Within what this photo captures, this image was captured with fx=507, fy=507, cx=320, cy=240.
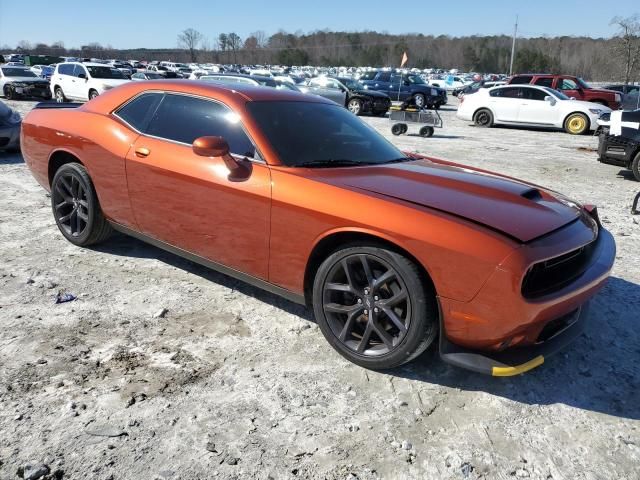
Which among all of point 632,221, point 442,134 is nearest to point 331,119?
point 632,221

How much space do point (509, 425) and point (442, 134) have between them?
13741 mm

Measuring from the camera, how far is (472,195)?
292 cm

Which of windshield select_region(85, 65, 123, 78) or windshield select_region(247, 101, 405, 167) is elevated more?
windshield select_region(85, 65, 123, 78)

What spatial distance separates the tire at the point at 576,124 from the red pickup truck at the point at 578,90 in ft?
11.0

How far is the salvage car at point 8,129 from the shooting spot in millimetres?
8672

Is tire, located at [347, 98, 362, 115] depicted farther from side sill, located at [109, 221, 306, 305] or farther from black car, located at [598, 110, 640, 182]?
side sill, located at [109, 221, 306, 305]

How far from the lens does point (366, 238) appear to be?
2.79 metres

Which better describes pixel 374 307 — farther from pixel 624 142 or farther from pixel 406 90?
pixel 406 90

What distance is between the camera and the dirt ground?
7.25 feet

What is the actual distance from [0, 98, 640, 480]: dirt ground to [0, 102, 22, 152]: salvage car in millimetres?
5700

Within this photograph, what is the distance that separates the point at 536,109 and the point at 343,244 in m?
16.3

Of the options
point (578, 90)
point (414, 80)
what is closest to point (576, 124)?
point (578, 90)

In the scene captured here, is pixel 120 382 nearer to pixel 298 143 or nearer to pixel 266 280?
pixel 266 280

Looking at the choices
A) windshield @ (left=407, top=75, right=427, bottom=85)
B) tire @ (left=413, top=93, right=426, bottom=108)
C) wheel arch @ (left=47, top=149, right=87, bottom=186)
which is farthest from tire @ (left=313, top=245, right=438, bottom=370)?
windshield @ (left=407, top=75, right=427, bottom=85)
